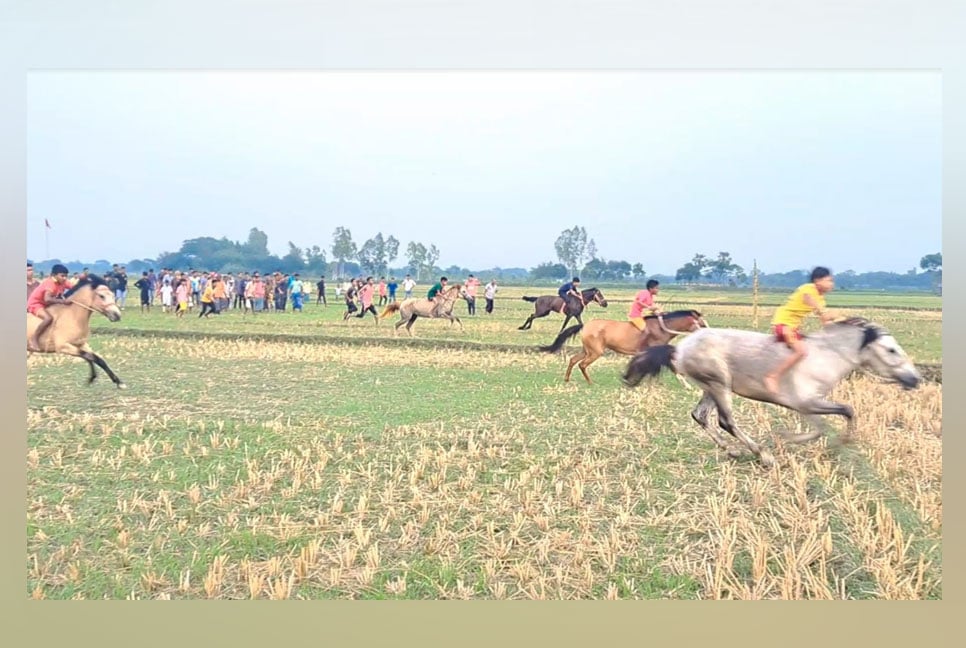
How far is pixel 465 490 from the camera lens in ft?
15.1

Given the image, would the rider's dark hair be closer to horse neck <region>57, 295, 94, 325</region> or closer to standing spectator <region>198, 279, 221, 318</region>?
standing spectator <region>198, 279, 221, 318</region>

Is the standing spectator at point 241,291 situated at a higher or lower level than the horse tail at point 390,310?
higher

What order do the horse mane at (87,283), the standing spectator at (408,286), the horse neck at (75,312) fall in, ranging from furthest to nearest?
the standing spectator at (408,286)
the horse neck at (75,312)
the horse mane at (87,283)

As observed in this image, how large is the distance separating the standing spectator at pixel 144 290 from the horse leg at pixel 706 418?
13.6 feet

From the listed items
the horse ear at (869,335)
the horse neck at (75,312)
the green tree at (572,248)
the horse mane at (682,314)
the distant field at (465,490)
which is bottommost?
the distant field at (465,490)

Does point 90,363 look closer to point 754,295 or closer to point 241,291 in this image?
point 241,291

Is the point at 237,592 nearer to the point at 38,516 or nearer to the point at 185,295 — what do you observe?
the point at 38,516

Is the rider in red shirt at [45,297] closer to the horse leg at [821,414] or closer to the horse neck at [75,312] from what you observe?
the horse neck at [75,312]

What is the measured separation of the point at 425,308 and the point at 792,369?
2.99 meters

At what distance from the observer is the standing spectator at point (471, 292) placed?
19.2ft

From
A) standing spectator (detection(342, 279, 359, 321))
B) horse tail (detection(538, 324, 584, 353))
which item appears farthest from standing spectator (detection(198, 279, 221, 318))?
horse tail (detection(538, 324, 584, 353))

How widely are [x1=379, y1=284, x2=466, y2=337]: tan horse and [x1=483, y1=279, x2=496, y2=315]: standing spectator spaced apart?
0.18 m

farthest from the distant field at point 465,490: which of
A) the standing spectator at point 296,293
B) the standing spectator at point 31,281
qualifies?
the standing spectator at point 296,293

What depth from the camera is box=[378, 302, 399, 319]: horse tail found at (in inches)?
261
